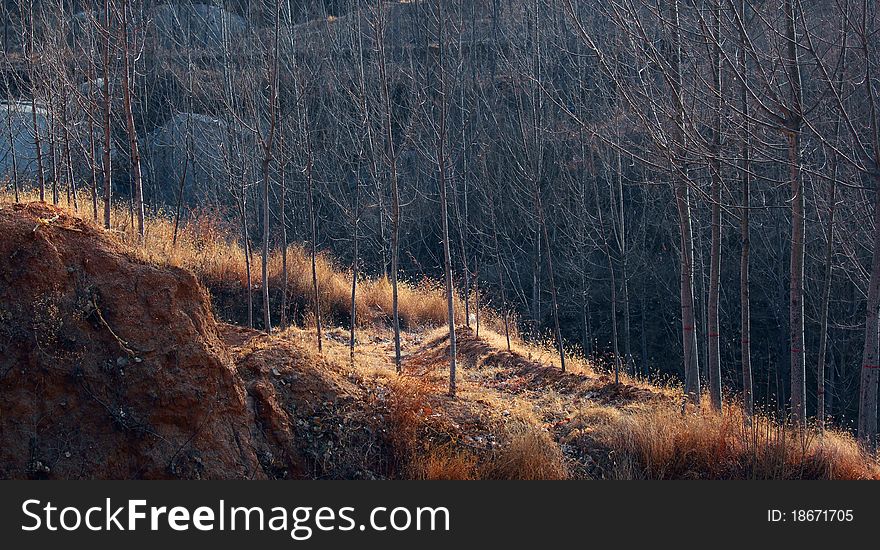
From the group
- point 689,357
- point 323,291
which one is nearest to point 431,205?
point 323,291

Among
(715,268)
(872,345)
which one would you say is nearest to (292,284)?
(715,268)

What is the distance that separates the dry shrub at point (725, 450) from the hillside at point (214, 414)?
0.01 m

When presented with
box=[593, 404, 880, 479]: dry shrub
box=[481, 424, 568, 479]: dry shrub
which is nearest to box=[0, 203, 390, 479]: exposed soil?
box=[481, 424, 568, 479]: dry shrub

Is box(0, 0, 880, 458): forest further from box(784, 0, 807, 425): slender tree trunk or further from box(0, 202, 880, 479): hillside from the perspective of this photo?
box(0, 202, 880, 479): hillside

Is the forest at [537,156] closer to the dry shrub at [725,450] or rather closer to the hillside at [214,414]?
the dry shrub at [725,450]

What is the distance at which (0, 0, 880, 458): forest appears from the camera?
700cm

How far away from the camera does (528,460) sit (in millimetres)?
6746

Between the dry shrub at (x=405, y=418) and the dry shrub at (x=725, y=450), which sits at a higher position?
the dry shrub at (x=405, y=418)

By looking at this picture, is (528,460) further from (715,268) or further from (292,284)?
(292,284)

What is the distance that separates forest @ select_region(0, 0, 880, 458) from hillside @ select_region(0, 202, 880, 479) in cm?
72

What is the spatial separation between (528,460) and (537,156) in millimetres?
6998

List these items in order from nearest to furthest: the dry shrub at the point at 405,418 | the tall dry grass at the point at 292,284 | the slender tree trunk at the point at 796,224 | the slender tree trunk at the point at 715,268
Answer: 1. the slender tree trunk at the point at 796,224
2. the dry shrub at the point at 405,418
3. the slender tree trunk at the point at 715,268
4. the tall dry grass at the point at 292,284

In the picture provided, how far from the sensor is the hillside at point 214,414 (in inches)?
229

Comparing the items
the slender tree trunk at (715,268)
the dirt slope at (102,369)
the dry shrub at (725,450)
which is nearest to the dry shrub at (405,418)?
the dirt slope at (102,369)
